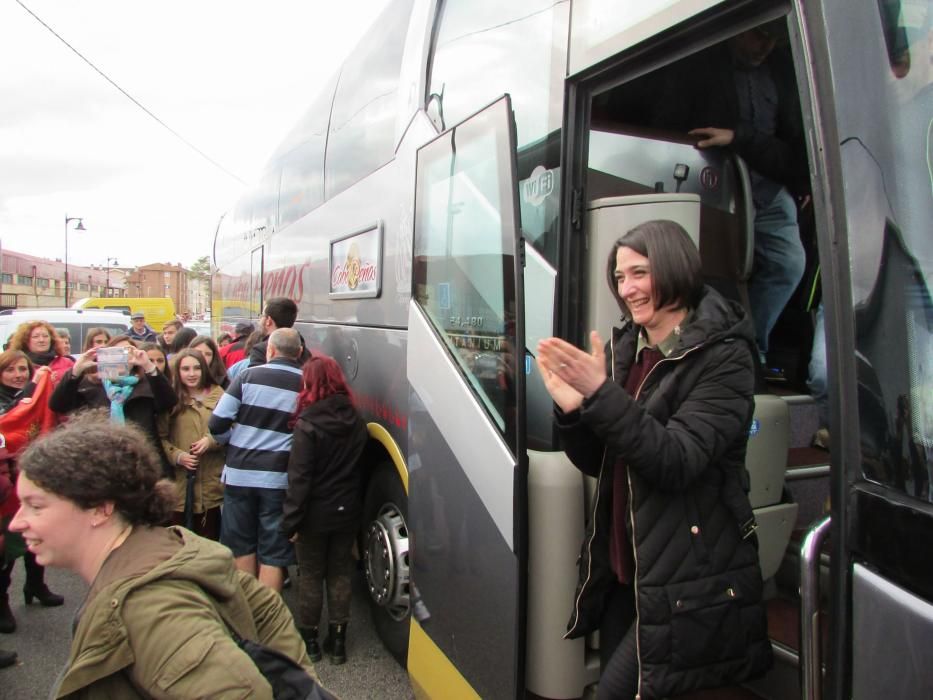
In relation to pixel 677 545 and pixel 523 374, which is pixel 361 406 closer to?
pixel 523 374

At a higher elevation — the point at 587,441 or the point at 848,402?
the point at 848,402

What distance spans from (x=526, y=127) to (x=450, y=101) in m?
0.70

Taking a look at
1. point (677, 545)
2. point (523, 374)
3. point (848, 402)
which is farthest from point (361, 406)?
point (848, 402)

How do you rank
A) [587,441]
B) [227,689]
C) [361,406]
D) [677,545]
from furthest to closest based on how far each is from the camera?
1. [361,406]
2. [587,441]
3. [677,545]
4. [227,689]

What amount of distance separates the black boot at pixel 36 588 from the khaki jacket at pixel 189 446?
1.09 meters

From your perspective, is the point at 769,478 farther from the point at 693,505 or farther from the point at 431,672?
the point at 431,672

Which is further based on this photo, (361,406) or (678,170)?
(361,406)

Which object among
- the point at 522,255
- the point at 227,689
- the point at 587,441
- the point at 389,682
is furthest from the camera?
the point at 389,682

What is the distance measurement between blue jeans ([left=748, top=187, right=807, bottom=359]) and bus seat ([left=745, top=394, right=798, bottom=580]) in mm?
772

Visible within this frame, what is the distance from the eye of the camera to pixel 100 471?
144 cm

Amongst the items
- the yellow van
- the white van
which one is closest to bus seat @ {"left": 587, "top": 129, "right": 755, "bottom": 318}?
the white van

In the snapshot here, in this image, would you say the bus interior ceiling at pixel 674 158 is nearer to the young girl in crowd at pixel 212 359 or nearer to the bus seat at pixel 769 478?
the bus seat at pixel 769 478

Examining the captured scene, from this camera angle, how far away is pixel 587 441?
182cm

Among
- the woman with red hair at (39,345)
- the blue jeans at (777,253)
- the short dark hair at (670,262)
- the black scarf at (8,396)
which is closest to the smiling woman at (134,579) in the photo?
the short dark hair at (670,262)
